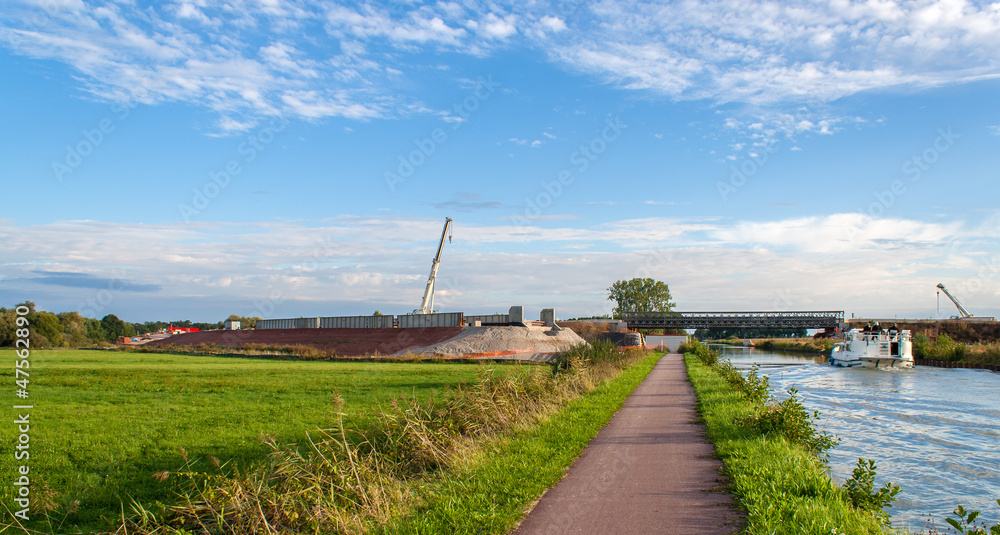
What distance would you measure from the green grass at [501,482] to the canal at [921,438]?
490 centimetres

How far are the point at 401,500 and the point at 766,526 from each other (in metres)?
3.98

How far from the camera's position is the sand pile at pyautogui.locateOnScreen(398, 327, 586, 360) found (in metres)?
48.7

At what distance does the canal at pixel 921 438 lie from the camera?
10312 mm

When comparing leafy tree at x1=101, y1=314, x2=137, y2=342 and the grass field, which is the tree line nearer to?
leafy tree at x1=101, y1=314, x2=137, y2=342

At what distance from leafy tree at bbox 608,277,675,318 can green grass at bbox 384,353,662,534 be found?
126797 millimetres

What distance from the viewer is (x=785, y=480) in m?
7.87

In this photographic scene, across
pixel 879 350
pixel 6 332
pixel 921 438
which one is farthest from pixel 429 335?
pixel 921 438

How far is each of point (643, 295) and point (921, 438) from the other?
12226 cm

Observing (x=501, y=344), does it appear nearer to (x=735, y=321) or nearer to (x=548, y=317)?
(x=548, y=317)

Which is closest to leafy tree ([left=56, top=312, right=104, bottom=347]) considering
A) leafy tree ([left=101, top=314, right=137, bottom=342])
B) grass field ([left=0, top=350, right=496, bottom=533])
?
leafy tree ([left=101, top=314, right=137, bottom=342])

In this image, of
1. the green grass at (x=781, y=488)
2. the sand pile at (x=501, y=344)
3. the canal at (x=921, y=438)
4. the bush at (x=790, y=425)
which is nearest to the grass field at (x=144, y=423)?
the green grass at (x=781, y=488)

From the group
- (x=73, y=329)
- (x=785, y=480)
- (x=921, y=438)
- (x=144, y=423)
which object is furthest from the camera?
(x=73, y=329)

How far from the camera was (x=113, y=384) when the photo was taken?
72.1 ft

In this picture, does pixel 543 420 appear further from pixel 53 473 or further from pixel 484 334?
pixel 484 334
